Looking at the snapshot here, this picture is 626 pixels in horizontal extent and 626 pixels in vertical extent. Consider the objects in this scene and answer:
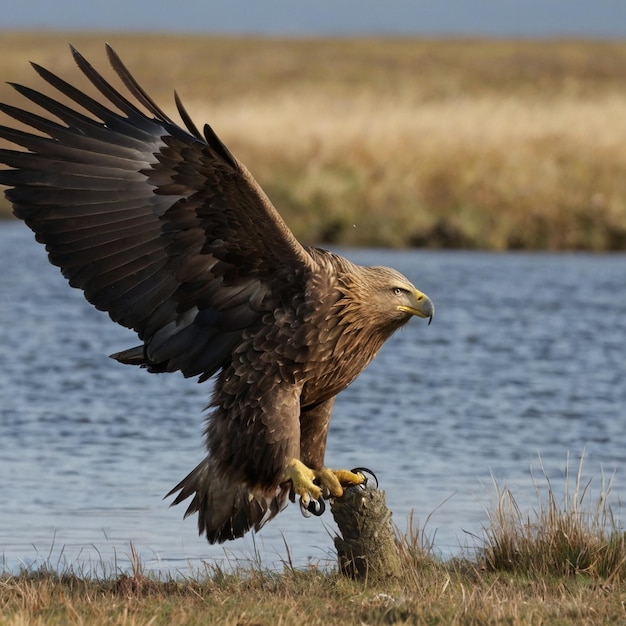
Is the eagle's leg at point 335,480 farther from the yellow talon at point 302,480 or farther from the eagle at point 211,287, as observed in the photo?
the yellow talon at point 302,480

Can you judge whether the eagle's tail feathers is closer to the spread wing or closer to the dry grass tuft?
the spread wing

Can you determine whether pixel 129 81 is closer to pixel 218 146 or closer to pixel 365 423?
pixel 218 146

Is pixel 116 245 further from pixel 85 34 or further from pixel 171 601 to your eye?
pixel 85 34

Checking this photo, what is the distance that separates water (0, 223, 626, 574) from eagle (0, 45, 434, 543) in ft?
2.23

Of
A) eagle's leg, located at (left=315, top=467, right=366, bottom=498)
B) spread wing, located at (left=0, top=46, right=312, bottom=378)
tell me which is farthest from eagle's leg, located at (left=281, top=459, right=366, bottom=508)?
spread wing, located at (left=0, top=46, right=312, bottom=378)

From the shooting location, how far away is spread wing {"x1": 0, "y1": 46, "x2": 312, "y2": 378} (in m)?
6.48

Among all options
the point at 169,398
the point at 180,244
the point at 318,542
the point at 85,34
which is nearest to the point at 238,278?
the point at 180,244

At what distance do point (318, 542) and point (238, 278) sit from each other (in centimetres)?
191

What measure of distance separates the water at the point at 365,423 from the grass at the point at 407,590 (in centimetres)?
42

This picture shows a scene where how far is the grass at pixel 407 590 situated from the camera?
556cm

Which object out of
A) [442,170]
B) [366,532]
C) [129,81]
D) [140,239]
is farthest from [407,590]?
[442,170]

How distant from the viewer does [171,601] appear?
599 centimetres

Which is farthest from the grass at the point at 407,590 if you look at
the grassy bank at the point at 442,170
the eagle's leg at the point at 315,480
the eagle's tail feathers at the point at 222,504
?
the grassy bank at the point at 442,170

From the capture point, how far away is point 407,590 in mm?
6258
